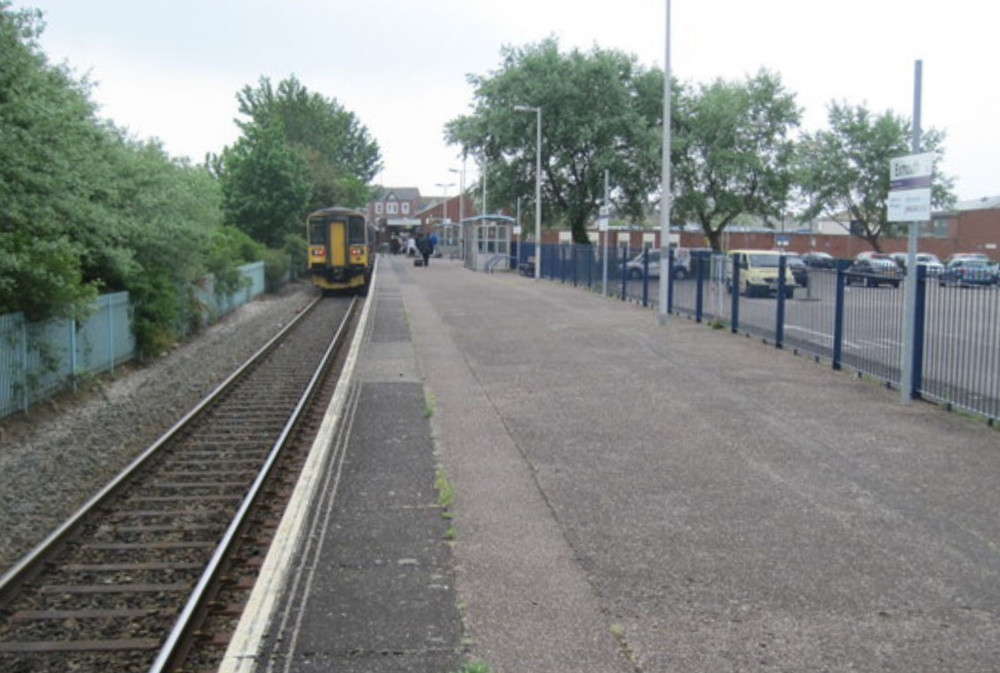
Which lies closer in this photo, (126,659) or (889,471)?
(126,659)

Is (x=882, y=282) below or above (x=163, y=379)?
above

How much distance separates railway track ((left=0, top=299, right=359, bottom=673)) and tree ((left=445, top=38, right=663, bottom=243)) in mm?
38023

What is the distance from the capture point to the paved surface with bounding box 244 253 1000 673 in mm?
5078

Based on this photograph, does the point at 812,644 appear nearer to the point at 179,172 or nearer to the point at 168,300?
the point at 168,300

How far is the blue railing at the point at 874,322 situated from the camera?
10758 mm

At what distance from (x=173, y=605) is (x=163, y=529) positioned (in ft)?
5.66

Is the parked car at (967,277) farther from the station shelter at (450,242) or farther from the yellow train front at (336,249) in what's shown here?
the station shelter at (450,242)

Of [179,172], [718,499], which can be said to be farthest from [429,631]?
[179,172]

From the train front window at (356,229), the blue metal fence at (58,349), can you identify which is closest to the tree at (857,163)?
the train front window at (356,229)

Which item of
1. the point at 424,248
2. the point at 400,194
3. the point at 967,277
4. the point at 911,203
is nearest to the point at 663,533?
the point at 967,277

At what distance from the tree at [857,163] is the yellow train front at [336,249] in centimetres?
3744

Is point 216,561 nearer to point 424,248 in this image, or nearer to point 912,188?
point 912,188

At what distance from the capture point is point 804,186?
65.2 m

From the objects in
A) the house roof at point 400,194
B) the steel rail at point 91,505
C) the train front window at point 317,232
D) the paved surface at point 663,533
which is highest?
the house roof at point 400,194
